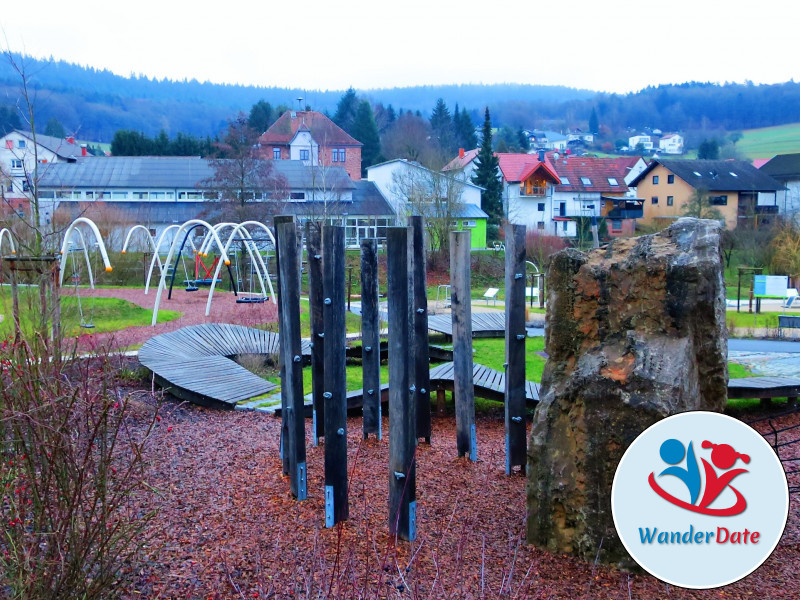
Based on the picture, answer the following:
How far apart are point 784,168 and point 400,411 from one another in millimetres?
55205

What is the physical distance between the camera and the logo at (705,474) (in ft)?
9.96

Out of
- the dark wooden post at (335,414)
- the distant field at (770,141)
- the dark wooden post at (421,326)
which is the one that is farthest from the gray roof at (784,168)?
the dark wooden post at (335,414)

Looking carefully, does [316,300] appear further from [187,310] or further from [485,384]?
[187,310]

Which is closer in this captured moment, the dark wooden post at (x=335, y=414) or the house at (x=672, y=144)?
the dark wooden post at (x=335, y=414)

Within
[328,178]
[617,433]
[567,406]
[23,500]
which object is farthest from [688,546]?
[328,178]

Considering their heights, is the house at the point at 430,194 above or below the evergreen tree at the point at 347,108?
below

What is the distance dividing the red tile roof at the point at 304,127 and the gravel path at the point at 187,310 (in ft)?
140

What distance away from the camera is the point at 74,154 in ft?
179

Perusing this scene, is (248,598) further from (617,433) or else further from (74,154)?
(74,154)

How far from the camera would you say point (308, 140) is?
61.0 m

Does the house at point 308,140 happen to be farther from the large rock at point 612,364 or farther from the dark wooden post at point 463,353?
the large rock at point 612,364

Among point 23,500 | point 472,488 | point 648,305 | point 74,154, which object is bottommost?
point 472,488

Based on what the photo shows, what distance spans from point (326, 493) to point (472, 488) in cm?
124

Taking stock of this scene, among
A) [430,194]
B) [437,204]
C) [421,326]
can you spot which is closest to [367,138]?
[430,194]
